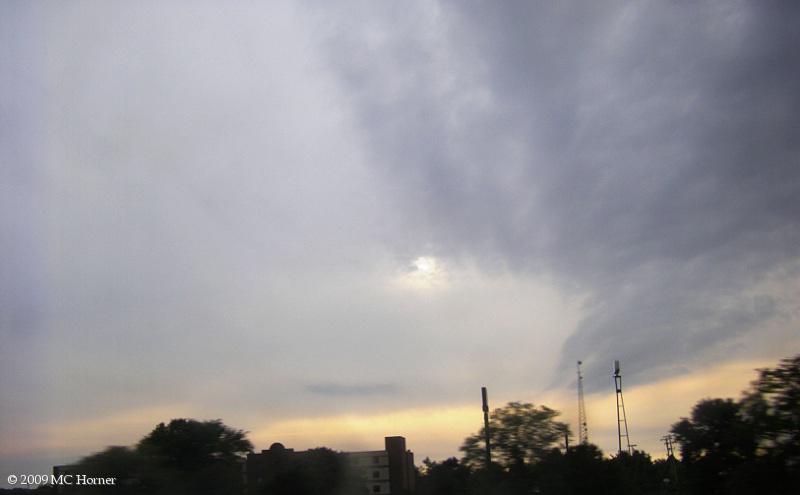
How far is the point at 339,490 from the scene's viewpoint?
49906 mm

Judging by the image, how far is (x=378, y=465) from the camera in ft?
244

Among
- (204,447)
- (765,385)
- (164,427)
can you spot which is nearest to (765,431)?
(765,385)

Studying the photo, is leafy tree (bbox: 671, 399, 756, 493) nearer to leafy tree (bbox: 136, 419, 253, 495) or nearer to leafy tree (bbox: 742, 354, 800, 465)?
leafy tree (bbox: 742, 354, 800, 465)

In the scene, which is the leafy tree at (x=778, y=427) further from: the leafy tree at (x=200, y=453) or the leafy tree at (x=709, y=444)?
the leafy tree at (x=200, y=453)

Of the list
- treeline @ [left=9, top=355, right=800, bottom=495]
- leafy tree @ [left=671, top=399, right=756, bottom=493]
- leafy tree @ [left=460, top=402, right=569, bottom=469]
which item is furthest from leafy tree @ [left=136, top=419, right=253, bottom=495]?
leafy tree @ [left=671, top=399, right=756, bottom=493]

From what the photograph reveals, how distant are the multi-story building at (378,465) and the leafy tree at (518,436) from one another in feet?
61.5

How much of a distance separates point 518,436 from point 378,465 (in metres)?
33.5

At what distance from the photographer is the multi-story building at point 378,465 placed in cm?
6606

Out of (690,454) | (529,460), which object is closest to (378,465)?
(529,460)

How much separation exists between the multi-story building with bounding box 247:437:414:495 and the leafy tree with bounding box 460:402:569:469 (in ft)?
61.5

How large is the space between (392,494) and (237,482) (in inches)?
1299

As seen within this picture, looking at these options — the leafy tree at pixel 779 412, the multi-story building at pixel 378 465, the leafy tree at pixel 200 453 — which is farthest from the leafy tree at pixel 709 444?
the multi-story building at pixel 378 465

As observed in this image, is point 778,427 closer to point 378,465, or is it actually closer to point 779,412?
point 779,412

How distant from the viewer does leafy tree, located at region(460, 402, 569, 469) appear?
45000mm
